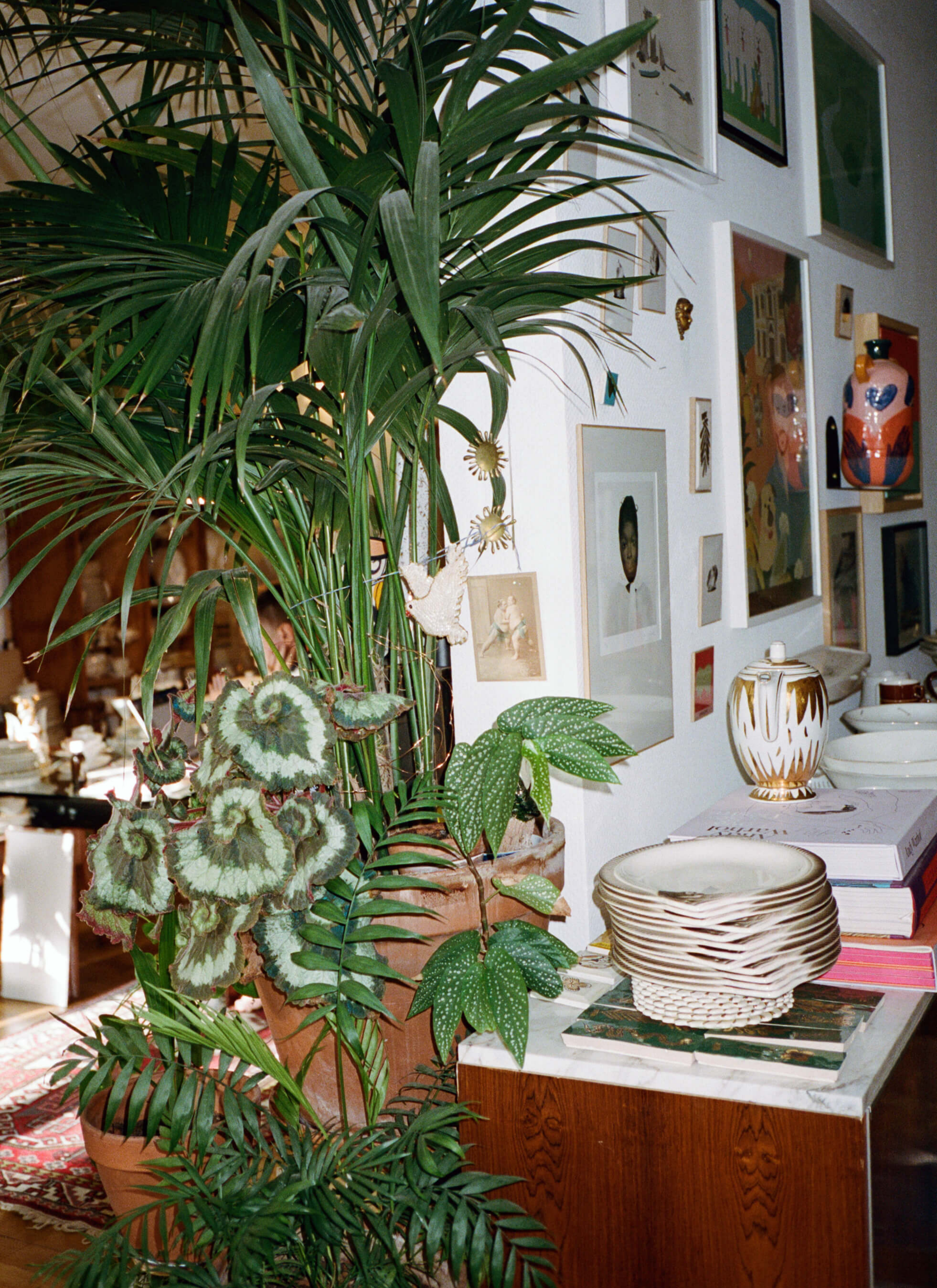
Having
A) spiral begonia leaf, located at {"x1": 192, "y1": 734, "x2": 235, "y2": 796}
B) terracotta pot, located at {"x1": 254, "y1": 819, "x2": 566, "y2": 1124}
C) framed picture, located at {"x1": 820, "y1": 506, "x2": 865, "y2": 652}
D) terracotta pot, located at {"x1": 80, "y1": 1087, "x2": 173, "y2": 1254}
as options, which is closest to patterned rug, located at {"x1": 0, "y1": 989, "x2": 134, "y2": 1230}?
terracotta pot, located at {"x1": 80, "y1": 1087, "x2": 173, "y2": 1254}

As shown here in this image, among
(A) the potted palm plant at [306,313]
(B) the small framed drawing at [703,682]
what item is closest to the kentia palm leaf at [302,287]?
(A) the potted palm plant at [306,313]

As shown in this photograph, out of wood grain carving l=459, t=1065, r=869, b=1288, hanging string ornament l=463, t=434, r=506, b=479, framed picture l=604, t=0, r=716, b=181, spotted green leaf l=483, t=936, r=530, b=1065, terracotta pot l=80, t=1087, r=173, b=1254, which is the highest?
framed picture l=604, t=0, r=716, b=181

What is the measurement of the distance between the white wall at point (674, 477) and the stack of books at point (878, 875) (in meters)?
0.27

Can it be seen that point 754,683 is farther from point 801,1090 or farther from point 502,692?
point 801,1090

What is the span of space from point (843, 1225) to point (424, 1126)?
0.41 metres

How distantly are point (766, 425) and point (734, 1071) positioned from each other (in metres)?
1.53

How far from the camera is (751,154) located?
2348mm

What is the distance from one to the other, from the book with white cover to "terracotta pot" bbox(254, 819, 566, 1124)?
22 centimetres

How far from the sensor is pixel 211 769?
119cm

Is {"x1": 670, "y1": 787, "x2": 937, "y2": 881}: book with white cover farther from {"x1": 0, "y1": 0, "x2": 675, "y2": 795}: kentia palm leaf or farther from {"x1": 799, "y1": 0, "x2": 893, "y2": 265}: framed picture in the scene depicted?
{"x1": 799, "y1": 0, "x2": 893, "y2": 265}: framed picture

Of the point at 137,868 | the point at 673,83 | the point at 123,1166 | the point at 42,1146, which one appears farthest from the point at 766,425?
the point at 42,1146

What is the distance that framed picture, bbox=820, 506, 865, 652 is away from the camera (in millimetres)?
2686

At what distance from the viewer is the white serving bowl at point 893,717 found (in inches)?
86.7

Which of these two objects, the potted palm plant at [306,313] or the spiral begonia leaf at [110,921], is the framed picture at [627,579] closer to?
the potted palm plant at [306,313]
